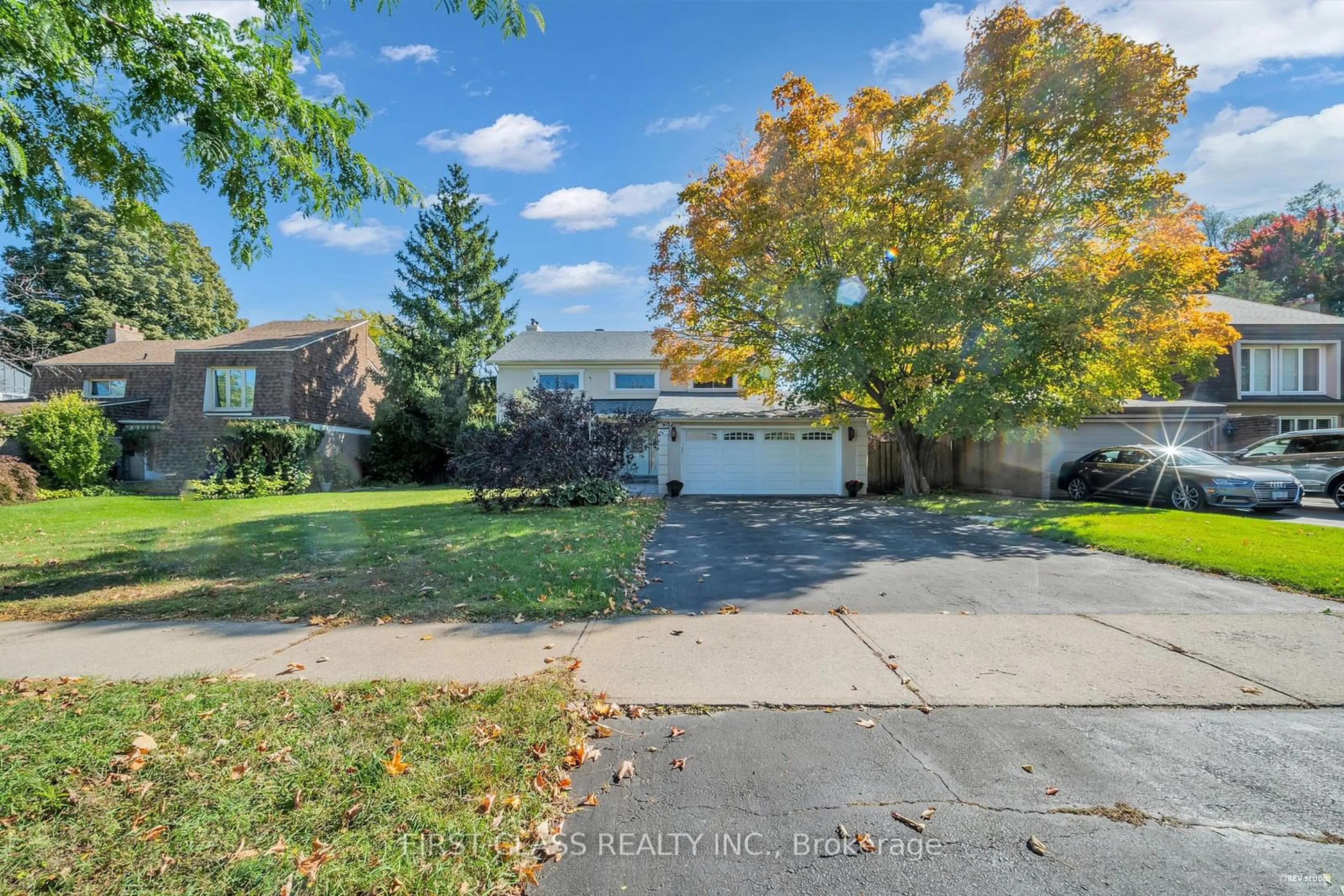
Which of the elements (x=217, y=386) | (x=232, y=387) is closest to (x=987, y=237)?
(x=232, y=387)

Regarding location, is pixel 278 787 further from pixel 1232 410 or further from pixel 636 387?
pixel 1232 410

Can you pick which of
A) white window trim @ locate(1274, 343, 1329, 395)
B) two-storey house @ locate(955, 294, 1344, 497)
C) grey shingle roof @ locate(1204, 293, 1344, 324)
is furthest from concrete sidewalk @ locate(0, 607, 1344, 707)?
white window trim @ locate(1274, 343, 1329, 395)

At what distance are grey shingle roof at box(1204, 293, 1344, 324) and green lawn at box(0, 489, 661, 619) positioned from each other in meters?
22.3

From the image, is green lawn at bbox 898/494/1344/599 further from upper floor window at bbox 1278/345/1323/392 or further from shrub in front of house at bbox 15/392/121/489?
shrub in front of house at bbox 15/392/121/489

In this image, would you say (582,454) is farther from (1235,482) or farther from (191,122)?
(1235,482)

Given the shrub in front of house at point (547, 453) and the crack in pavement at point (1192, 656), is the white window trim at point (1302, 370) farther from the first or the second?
the crack in pavement at point (1192, 656)

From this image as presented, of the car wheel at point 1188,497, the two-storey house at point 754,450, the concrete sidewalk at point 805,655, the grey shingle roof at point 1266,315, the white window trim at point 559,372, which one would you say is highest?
the grey shingle roof at point 1266,315

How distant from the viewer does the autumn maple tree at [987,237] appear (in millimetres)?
12875

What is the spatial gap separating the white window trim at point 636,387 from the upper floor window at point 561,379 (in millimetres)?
1361

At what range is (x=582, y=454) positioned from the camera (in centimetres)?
1298

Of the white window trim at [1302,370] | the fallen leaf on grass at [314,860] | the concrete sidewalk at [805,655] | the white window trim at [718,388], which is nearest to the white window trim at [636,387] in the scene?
the white window trim at [718,388]

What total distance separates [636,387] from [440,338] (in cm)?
830

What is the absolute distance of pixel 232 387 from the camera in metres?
22.2

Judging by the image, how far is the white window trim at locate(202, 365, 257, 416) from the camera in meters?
22.0
